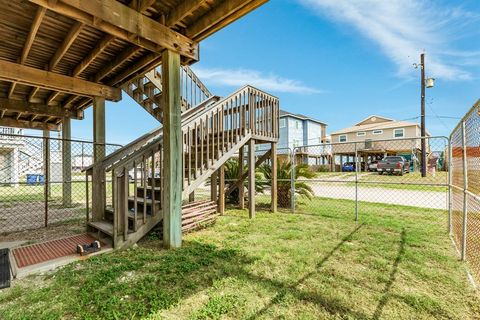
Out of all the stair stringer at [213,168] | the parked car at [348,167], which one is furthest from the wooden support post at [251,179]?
the parked car at [348,167]

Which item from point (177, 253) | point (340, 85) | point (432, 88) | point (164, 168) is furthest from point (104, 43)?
point (340, 85)

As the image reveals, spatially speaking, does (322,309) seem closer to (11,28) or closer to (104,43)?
(104,43)

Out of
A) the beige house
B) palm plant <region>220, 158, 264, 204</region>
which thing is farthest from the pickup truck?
palm plant <region>220, 158, 264, 204</region>

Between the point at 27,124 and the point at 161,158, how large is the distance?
29.0 ft

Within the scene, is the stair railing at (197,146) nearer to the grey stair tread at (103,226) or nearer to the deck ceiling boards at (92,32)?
the grey stair tread at (103,226)

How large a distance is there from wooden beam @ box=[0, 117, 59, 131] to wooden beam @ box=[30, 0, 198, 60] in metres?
8.91

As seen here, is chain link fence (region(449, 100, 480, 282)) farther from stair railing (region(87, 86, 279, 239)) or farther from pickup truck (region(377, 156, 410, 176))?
pickup truck (region(377, 156, 410, 176))

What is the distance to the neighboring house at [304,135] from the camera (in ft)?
81.6

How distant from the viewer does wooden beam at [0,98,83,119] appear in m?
6.27

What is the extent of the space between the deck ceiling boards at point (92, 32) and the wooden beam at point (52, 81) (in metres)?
0.08

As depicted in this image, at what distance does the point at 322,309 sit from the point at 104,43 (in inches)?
181

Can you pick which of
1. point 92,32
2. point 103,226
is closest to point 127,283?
point 103,226

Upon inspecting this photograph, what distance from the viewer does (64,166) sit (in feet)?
23.9

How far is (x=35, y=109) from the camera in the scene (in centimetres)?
669
